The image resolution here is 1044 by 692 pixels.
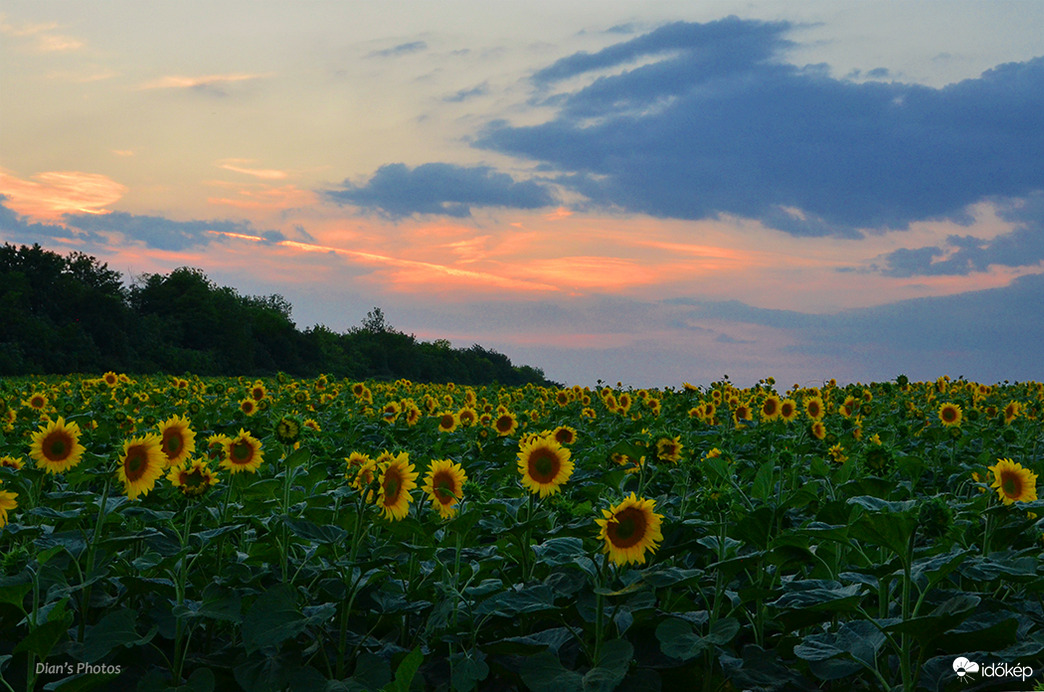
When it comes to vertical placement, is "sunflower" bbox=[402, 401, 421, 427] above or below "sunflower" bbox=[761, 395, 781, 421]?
below

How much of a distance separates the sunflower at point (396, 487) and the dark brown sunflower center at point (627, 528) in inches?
47.9

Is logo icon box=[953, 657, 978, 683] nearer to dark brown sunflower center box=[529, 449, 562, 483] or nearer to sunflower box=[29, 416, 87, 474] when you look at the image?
dark brown sunflower center box=[529, 449, 562, 483]

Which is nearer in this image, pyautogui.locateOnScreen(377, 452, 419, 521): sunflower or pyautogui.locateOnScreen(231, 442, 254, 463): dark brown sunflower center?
pyautogui.locateOnScreen(377, 452, 419, 521): sunflower

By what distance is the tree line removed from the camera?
45.2m

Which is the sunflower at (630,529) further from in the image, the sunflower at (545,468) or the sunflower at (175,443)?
the sunflower at (175,443)

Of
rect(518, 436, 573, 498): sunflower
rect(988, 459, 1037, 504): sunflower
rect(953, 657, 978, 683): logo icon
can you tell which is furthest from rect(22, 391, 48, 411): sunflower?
rect(953, 657, 978, 683): logo icon

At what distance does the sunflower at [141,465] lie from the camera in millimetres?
4445

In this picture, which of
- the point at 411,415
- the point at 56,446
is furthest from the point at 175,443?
the point at 411,415

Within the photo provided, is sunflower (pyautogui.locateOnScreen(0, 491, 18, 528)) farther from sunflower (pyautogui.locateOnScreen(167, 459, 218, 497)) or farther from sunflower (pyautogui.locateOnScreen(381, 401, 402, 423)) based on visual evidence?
sunflower (pyautogui.locateOnScreen(381, 401, 402, 423))

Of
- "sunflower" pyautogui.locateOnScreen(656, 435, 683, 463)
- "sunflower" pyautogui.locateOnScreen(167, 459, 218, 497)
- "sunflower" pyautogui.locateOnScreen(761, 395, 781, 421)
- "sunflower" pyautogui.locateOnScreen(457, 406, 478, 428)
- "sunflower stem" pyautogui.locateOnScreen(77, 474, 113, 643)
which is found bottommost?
"sunflower stem" pyautogui.locateOnScreen(77, 474, 113, 643)

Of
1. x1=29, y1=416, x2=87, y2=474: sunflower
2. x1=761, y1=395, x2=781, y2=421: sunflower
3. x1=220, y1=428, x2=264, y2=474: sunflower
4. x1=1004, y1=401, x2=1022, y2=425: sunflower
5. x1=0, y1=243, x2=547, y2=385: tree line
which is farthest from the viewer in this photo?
x1=0, y1=243, x2=547, y2=385: tree line

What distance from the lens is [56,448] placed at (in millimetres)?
5188

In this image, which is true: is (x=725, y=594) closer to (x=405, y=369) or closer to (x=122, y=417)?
(x=122, y=417)

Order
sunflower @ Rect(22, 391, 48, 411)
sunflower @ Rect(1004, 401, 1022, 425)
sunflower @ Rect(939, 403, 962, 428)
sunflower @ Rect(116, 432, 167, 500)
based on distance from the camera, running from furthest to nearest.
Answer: sunflower @ Rect(22, 391, 48, 411)
sunflower @ Rect(1004, 401, 1022, 425)
sunflower @ Rect(939, 403, 962, 428)
sunflower @ Rect(116, 432, 167, 500)
